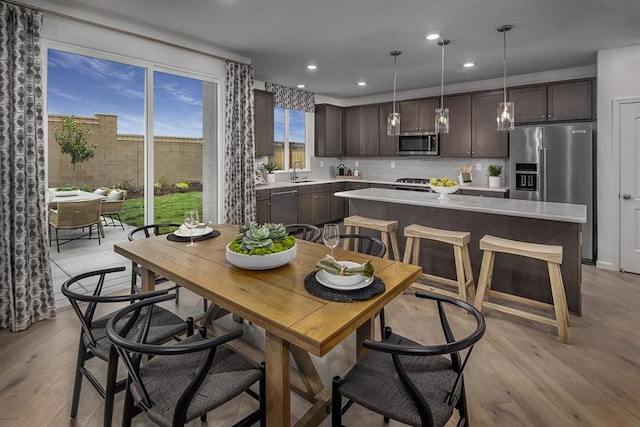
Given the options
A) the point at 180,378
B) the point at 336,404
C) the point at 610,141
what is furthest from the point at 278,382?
the point at 610,141

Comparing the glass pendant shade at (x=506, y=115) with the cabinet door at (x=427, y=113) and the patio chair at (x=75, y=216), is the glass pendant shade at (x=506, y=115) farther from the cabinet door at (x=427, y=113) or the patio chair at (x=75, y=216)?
the patio chair at (x=75, y=216)

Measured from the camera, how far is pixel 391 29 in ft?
12.2

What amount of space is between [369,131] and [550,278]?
16.4 feet

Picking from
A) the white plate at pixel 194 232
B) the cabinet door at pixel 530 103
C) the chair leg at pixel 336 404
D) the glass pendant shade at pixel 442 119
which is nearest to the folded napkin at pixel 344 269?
the chair leg at pixel 336 404

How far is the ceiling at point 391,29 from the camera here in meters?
3.18

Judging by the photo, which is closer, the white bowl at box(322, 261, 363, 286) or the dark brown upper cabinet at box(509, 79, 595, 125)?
the white bowl at box(322, 261, 363, 286)

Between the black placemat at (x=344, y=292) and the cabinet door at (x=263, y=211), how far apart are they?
379 cm

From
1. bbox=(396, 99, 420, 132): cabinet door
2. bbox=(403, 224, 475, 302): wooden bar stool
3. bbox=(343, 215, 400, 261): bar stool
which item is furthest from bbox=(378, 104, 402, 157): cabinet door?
bbox=(403, 224, 475, 302): wooden bar stool

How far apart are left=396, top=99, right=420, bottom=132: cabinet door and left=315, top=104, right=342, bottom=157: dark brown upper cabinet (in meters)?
1.31

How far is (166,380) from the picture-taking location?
1492mm

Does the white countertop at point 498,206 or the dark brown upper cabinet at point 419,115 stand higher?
the dark brown upper cabinet at point 419,115

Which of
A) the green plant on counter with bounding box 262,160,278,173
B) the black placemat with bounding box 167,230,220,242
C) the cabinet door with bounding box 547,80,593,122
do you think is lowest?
the black placemat with bounding box 167,230,220,242

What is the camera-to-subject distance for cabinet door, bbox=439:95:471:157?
5.86 m

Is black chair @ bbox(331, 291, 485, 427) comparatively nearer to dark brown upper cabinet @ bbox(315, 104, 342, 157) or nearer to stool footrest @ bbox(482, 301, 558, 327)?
stool footrest @ bbox(482, 301, 558, 327)
